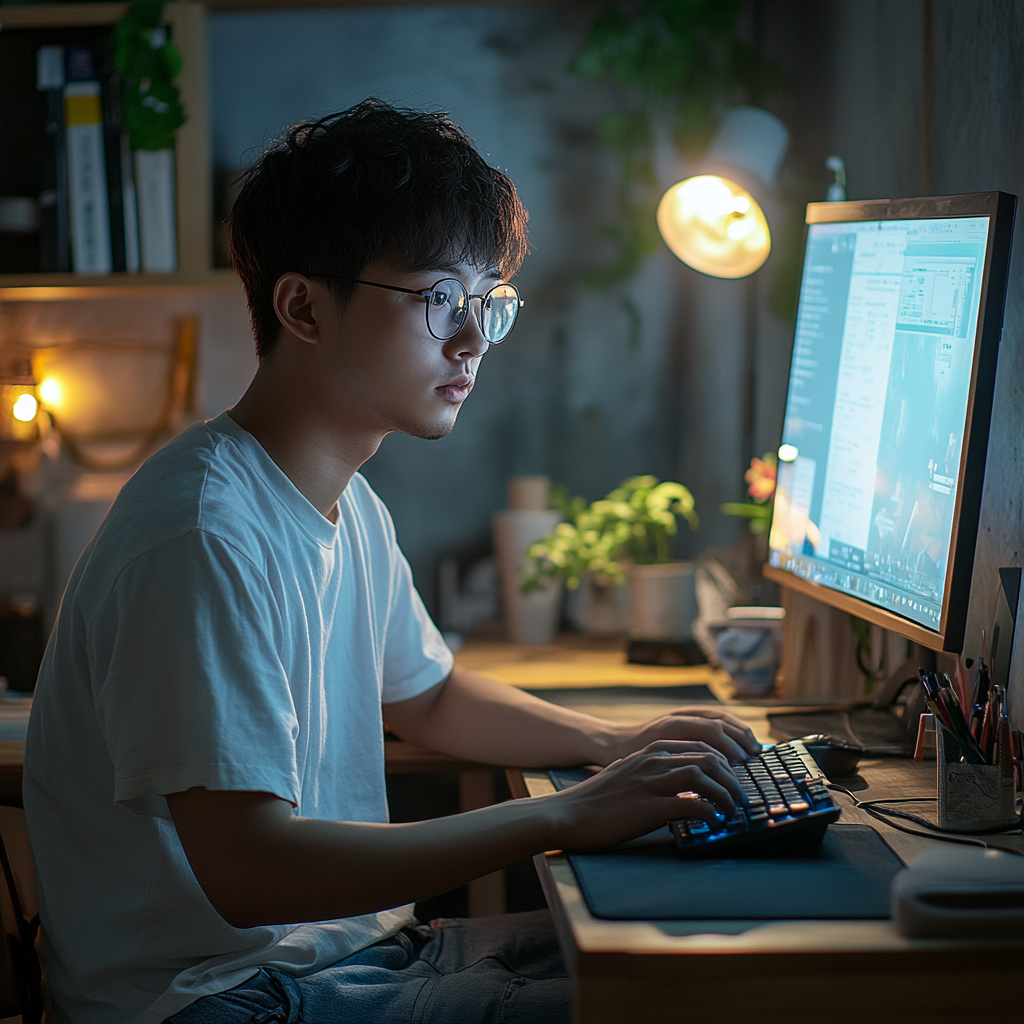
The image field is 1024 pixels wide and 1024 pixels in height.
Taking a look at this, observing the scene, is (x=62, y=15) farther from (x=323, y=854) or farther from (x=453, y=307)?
(x=323, y=854)

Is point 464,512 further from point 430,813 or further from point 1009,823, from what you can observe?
point 1009,823

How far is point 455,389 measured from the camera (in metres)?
1.10

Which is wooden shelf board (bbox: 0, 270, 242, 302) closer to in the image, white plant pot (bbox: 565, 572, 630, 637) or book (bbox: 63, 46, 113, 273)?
book (bbox: 63, 46, 113, 273)

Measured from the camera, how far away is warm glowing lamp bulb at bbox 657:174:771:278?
5.57 feet

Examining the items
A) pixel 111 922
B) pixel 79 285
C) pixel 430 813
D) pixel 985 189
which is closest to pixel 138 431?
pixel 79 285

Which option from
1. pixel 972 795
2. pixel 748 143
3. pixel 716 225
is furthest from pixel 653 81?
pixel 972 795

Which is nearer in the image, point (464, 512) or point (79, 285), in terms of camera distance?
point (79, 285)

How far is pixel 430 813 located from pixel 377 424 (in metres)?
1.20

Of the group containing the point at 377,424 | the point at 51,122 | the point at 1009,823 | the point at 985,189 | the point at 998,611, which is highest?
the point at 51,122

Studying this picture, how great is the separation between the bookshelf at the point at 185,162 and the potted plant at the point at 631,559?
2.70ft

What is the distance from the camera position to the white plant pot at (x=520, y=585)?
2148 millimetres

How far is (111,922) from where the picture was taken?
3.16 ft

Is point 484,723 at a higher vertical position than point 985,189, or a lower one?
lower

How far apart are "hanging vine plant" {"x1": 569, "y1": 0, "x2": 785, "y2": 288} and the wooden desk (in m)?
1.64
